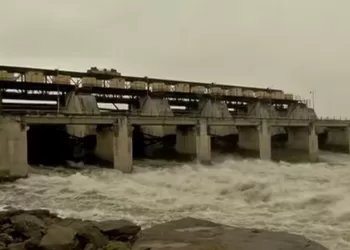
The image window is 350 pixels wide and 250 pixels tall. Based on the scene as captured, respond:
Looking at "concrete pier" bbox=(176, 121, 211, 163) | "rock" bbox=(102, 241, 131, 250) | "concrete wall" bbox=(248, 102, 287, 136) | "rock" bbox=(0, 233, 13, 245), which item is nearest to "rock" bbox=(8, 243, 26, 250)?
"rock" bbox=(0, 233, 13, 245)

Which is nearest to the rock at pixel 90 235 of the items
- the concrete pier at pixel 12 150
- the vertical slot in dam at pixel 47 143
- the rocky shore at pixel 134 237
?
the rocky shore at pixel 134 237

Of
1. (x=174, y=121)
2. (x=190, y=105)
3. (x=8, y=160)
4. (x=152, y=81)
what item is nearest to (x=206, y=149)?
(x=174, y=121)

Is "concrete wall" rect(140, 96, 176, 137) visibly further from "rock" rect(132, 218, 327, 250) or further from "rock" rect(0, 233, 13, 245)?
"rock" rect(0, 233, 13, 245)

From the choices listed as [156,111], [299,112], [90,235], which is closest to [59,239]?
[90,235]

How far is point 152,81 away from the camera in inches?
1483

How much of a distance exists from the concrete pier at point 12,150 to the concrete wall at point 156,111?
13.5 meters

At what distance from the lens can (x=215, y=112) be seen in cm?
3878

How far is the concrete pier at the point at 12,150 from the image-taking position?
21484 mm

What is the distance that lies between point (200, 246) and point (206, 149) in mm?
24088

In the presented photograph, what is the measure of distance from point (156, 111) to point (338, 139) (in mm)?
24850

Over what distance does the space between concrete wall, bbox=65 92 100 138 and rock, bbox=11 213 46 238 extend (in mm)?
19732

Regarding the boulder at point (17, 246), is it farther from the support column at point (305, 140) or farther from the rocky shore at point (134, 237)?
the support column at point (305, 140)

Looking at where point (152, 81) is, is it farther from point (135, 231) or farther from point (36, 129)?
point (135, 231)

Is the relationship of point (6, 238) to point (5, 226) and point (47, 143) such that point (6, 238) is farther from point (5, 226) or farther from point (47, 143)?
point (47, 143)
